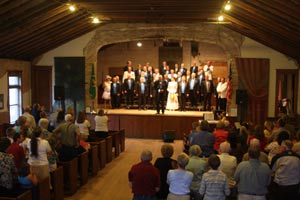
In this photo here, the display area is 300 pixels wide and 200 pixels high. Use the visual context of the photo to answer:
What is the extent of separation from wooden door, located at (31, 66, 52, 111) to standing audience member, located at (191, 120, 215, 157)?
1002 cm

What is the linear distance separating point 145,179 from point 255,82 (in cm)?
1002

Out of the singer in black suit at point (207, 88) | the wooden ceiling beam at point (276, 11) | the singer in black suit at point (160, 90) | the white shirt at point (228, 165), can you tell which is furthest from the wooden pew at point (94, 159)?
the singer in black suit at point (207, 88)

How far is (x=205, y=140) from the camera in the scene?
6840mm

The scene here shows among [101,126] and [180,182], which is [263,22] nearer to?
[101,126]

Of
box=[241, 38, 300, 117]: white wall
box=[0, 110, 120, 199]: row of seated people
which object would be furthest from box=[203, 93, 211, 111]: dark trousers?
box=[0, 110, 120, 199]: row of seated people

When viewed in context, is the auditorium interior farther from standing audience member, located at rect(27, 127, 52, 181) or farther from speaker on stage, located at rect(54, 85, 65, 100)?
standing audience member, located at rect(27, 127, 52, 181)

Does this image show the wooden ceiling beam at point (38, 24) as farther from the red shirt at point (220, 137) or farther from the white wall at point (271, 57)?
the white wall at point (271, 57)

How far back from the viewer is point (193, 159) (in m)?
5.55

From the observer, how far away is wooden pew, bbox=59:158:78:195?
7.23 metres

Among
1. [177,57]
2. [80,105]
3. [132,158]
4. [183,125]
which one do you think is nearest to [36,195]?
[132,158]

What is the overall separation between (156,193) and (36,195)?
1764mm

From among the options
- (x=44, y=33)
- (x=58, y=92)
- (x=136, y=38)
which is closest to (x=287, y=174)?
(x=44, y=33)

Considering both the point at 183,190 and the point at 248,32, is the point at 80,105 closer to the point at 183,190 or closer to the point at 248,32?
the point at 248,32

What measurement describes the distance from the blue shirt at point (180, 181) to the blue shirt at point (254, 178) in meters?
0.68
